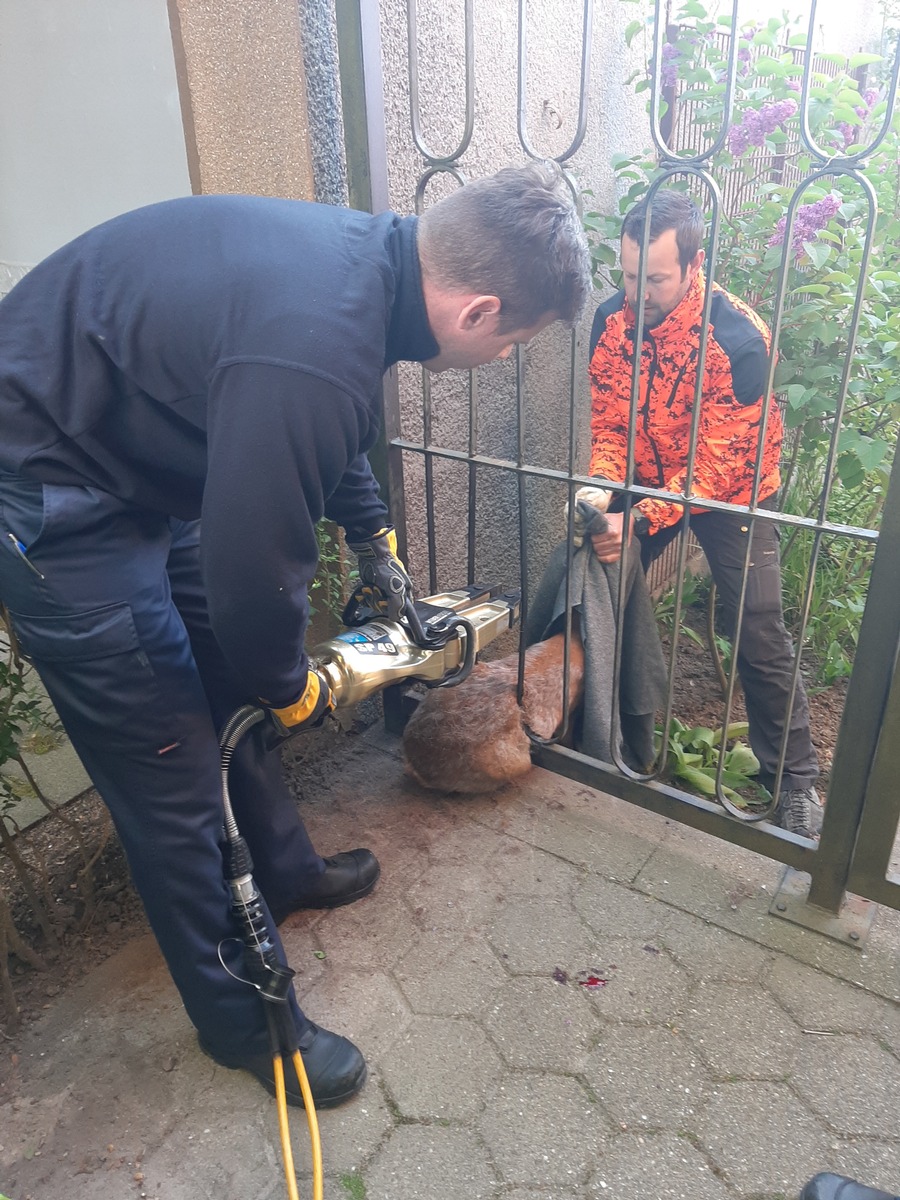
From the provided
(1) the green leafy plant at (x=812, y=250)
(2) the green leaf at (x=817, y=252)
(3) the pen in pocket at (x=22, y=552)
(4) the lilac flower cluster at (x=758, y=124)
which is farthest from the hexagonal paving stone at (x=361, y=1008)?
(4) the lilac flower cluster at (x=758, y=124)

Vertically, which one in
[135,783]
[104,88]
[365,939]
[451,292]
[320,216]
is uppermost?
[104,88]

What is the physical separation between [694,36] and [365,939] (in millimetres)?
3495

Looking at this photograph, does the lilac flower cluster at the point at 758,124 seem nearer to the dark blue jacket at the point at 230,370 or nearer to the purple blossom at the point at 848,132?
the purple blossom at the point at 848,132

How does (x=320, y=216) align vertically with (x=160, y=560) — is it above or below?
above

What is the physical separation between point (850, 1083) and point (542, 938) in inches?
31.3

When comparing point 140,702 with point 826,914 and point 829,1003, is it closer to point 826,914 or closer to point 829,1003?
point 829,1003

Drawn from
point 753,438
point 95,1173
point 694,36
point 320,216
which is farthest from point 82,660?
point 694,36

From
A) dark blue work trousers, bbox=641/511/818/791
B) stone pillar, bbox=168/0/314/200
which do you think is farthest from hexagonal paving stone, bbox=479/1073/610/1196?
stone pillar, bbox=168/0/314/200

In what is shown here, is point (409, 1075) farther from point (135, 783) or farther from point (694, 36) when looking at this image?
point (694, 36)

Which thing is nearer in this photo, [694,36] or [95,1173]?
[95,1173]

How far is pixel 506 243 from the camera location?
5.04 feet

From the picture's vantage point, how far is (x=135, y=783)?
66.6 inches

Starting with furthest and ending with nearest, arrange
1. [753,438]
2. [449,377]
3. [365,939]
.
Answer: [449,377], [753,438], [365,939]

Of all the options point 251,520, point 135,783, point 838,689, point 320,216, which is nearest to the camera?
point 251,520
